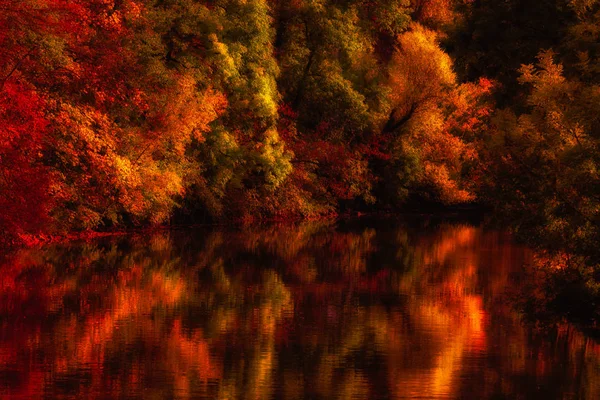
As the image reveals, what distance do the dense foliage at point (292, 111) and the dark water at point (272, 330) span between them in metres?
2.59

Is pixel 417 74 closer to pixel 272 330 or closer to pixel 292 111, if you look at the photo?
pixel 292 111

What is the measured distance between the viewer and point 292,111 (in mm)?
56375

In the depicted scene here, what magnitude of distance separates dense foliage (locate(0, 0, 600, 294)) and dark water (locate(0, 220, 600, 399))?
2587 mm

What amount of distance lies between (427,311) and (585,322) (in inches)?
123

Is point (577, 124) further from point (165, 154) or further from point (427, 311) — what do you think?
point (165, 154)

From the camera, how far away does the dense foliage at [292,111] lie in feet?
78.8

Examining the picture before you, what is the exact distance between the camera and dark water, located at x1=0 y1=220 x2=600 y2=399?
15.2 m

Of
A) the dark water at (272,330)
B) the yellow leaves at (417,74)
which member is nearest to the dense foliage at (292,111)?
the yellow leaves at (417,74)

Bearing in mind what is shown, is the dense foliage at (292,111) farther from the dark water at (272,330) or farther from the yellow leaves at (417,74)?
the dark water at (272,330)

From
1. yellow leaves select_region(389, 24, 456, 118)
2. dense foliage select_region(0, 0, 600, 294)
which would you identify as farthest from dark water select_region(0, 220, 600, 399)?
yellow leaves select_region(389, 24, 456, 118)

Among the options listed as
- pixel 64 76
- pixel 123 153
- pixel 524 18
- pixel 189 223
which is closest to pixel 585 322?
pixel 524 18

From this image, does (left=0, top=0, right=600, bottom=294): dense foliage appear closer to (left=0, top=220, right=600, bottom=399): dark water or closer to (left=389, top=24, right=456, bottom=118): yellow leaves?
(left=389, top=24, right=456, bottom=118): yellow leaves

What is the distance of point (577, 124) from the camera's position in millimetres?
22781

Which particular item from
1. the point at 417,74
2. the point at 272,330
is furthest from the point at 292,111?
the point at 272,330
